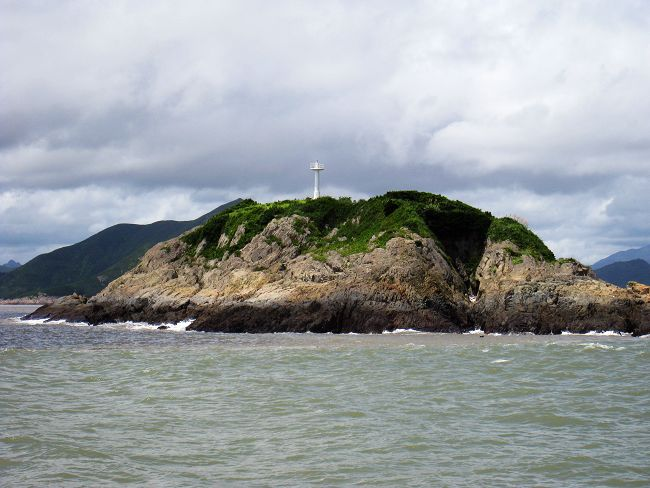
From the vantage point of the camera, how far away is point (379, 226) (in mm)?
68375

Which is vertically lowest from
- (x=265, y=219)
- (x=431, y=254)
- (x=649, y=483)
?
(x=649, y=483)

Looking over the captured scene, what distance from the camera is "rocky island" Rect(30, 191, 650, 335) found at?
2131 inches

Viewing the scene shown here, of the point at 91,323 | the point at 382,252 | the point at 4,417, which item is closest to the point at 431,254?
the point at 382,252

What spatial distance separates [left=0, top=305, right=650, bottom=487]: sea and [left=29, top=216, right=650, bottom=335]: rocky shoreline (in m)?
23.5

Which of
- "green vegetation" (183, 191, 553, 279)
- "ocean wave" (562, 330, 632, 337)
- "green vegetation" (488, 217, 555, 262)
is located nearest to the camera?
"ocean wave" (562, 330, 632, 337)

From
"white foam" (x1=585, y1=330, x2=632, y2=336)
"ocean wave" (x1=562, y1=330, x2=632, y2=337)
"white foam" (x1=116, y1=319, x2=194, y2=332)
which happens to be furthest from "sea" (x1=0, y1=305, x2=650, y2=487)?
"white foam" (x1=116, y1=319, x2=194, y2=332)

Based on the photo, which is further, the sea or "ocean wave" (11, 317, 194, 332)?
"ocean wave" (11, 317, 194, 332)

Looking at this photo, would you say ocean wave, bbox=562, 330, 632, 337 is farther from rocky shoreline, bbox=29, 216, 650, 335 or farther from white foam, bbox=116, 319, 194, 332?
white foam, bbox=116, 319, 194, 332

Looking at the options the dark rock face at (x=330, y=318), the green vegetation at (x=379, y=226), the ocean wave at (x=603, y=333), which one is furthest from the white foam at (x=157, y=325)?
the ocean wave at (x=603, y=333)

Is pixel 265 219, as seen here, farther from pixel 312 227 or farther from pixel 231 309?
pixel 231 309

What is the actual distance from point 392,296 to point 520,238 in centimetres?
1702

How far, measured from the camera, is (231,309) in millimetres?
59031

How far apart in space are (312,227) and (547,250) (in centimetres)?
2452

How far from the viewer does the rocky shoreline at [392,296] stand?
53.2 metres
